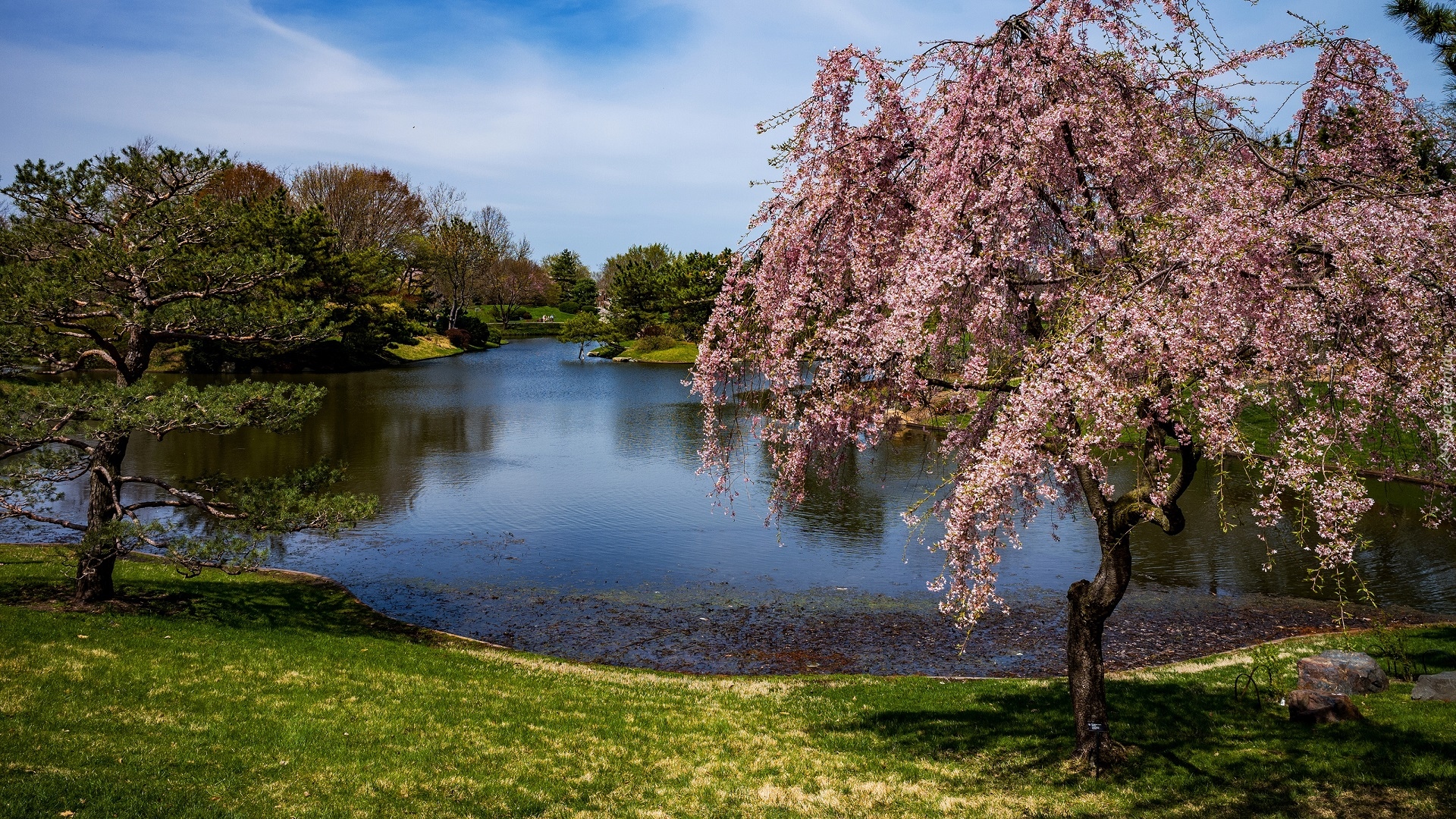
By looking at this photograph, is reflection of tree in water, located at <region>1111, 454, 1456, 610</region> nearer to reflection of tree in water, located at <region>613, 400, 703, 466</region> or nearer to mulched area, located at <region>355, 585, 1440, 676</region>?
mulched area, located at <region>355, 585, 1440, 676</region>

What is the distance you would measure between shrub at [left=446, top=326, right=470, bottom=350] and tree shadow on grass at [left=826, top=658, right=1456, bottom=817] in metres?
79.1

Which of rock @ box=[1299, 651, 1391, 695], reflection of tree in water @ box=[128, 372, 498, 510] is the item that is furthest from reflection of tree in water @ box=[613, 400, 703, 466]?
rock @ box=[1299, 651, 1391, 695]

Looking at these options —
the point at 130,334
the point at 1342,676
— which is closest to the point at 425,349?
the point at 130,334

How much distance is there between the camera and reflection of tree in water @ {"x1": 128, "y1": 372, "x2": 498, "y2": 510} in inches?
1047

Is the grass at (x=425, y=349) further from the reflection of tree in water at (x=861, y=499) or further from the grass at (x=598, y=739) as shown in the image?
the grass at (x=598, y=739)

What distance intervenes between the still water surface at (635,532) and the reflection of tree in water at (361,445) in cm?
14

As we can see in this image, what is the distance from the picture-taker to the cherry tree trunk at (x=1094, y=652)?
8.40 meters

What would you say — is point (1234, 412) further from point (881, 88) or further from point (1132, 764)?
point (881, 88)

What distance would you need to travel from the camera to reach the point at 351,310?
57.2 metres

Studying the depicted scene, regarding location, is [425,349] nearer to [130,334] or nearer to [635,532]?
[635,532]

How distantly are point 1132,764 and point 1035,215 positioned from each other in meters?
5.24

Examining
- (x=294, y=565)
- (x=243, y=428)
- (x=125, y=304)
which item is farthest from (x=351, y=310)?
(x=125, y=304)

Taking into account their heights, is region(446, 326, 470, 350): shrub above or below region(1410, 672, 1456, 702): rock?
above

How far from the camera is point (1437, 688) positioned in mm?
9844
